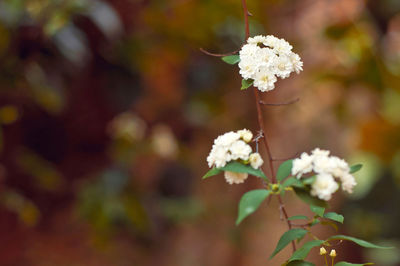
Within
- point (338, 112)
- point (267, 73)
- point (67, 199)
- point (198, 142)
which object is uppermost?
point (198, 142)

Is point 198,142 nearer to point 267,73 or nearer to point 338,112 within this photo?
point 338,112

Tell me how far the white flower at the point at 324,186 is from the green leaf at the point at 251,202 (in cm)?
6

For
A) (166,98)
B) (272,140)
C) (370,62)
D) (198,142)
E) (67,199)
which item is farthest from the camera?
(272,140)

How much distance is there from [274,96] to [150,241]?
1.04m

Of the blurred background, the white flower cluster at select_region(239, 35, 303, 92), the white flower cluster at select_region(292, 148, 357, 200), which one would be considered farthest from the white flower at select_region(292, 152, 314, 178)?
the blurred background

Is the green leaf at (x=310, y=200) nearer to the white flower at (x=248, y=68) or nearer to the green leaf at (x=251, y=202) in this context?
the green leaf at (x=251, y=202)

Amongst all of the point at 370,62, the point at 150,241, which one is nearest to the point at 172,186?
the point at 150,241

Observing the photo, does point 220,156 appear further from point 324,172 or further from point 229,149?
point 324,172

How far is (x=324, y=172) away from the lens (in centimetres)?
55

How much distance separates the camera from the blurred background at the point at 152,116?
1.53 meters

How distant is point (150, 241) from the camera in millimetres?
1992

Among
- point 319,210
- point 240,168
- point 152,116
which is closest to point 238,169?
point 240,168

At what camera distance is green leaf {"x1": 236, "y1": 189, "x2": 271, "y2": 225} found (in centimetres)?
53

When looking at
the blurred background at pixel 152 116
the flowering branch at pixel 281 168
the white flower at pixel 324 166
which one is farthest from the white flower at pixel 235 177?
the blurred background at pixel 152 116
